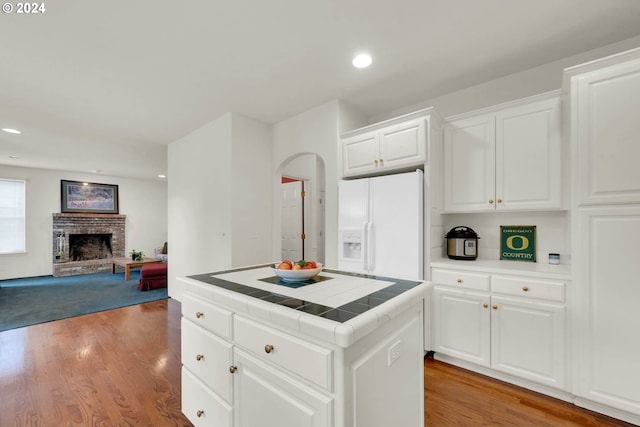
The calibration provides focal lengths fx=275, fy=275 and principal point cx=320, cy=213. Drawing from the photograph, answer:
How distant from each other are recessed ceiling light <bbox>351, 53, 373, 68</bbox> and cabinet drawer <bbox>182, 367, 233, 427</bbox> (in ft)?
8.54

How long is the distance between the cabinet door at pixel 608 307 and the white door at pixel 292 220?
4032mm

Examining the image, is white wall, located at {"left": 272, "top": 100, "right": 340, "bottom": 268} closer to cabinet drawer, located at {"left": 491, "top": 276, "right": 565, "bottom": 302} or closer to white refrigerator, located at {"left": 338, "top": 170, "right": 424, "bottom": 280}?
white refrigerator, located at {"left": 338, "top": 170, "right": 424, "bottom": 280}

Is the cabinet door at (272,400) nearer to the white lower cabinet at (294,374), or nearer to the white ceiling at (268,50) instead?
the white lower cabinet at (294,374)

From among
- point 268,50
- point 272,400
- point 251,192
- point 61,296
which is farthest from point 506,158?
point 61,296

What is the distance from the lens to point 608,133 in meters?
1.81

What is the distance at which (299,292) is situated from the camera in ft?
4.45

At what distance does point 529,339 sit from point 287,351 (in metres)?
2.03

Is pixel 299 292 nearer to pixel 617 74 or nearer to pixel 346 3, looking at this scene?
pixel 346 3

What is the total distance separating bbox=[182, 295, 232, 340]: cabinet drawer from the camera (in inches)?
53.7

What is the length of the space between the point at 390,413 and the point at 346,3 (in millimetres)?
2287

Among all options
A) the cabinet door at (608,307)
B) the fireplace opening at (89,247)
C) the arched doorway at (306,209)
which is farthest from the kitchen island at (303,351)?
the fireplace opening at (89,247)

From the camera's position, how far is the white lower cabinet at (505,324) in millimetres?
1988

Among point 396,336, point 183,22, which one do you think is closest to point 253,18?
point 183,22

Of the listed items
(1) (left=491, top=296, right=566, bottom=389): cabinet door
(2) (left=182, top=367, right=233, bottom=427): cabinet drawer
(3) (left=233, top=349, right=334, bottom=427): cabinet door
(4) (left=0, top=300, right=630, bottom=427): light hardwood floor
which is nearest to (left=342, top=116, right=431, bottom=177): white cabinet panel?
(1) (left=491, top=296, right=566, bottom=389): cabinet door
